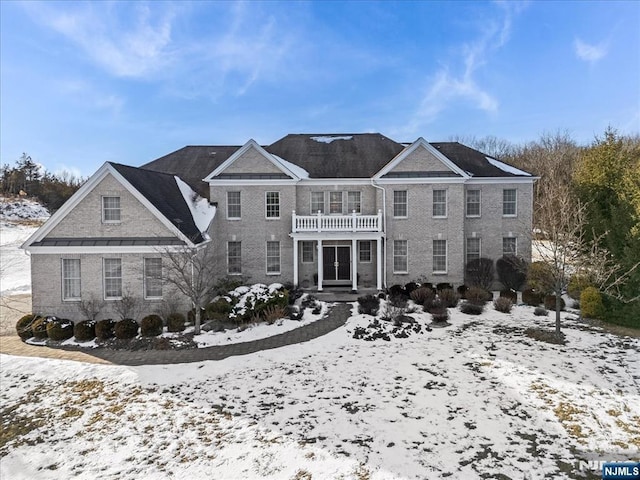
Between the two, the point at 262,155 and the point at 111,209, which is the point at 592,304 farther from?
the point at 111,209

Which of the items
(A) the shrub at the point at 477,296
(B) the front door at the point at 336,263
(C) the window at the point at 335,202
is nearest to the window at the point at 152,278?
(B) the front door at the point at 336,263

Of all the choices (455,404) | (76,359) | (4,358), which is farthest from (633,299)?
(4,358)

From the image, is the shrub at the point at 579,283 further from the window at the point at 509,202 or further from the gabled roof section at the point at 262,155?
the gabled roof section at the point at 262,155

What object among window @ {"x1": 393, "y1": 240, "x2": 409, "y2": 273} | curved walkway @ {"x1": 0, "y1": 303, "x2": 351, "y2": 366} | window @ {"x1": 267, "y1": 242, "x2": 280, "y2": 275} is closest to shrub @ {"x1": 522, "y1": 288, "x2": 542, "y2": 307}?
window @ {"x1": 393, "y1": 240, "x2": 409, "y2": 273}

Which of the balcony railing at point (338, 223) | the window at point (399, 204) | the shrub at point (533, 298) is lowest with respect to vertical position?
the shrub at point (533, 298)

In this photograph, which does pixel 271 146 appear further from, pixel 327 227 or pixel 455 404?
pixel 455 404

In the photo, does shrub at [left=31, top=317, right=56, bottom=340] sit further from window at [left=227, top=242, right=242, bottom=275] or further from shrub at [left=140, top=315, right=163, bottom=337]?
window at [left=227, top=242, right=242, bottom=275]
